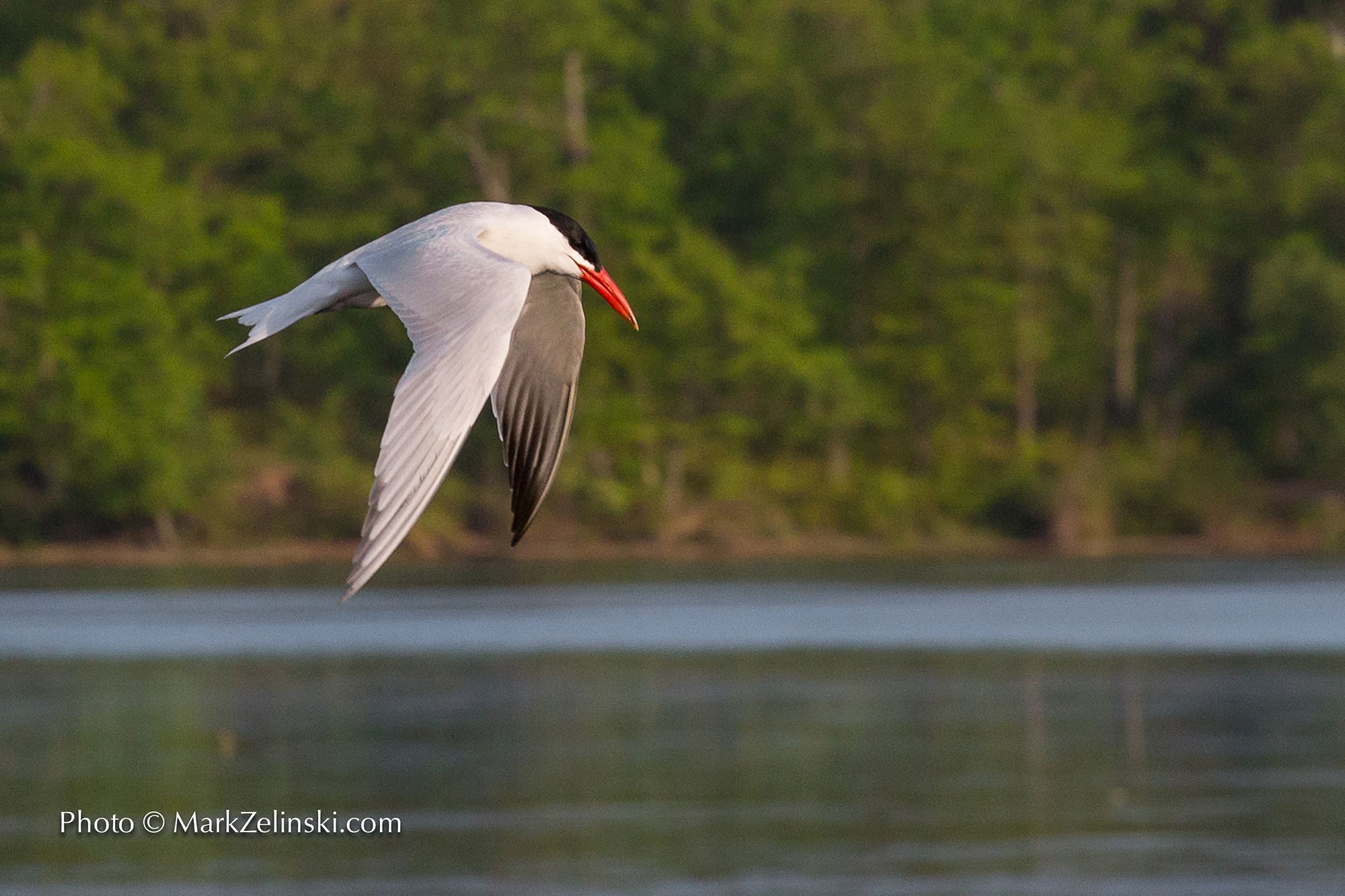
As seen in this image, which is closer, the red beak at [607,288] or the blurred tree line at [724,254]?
the red beak at [607,288]

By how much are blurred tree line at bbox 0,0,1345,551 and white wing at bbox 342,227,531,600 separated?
48.5 m

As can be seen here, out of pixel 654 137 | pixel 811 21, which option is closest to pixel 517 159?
pixel 654 137

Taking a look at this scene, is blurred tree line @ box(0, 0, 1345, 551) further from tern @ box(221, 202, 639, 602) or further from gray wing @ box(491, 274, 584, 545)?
tern @ box(221, 202, 639, 602)

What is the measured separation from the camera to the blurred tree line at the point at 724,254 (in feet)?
180

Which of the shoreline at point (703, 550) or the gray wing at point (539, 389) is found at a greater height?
the gray wing at point (539, 389)

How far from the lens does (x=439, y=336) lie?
554 centimetres

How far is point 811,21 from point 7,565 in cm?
2178

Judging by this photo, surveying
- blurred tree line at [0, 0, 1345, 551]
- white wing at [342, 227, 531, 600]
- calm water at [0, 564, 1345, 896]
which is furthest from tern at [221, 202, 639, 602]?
blurred tree line at [0, 0, 1345, 551]

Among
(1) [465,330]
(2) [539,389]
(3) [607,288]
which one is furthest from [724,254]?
(1) [465,330]

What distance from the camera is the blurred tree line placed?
54969 millimetres

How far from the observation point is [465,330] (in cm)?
554

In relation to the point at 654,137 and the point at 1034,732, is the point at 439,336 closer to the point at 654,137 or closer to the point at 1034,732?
the point at 1034,732

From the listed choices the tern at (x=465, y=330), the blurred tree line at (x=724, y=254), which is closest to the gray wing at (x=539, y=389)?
the tern at (x=465, y=330)

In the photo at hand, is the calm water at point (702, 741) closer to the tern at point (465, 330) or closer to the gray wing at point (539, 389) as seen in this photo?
the gray wing at point (539, 389)
